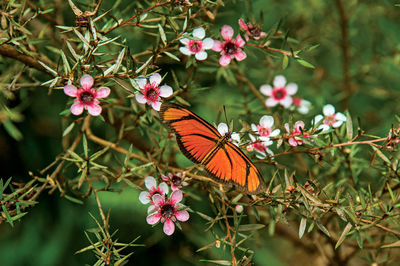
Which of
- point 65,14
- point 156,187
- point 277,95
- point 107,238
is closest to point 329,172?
point 277,95

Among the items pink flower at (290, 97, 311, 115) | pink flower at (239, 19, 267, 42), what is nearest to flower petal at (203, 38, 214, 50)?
pink flower at (239, 19, 267, 42)

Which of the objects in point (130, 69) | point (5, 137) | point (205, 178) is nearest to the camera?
point (130, 69)

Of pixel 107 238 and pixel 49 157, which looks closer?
pixel 107 238

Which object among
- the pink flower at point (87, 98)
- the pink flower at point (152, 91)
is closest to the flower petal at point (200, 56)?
the pink flower at point (152, 91)

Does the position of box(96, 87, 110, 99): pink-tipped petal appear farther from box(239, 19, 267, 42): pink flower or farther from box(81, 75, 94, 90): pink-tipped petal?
box(239, 19, 267, 42): pink flower

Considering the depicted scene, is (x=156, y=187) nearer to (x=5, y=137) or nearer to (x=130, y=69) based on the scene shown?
(x=130, y=69)

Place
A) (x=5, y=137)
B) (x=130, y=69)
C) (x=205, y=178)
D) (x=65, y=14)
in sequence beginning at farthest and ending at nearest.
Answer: (x=5, y=137)
(x=65, y=14)
(x=205, y=178)
(x=130, y=69)
